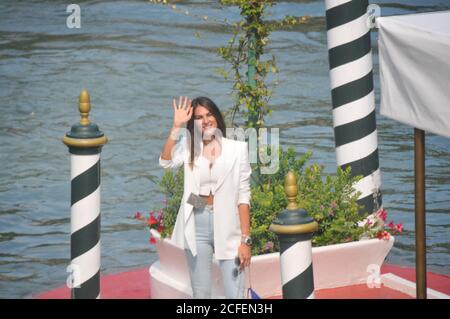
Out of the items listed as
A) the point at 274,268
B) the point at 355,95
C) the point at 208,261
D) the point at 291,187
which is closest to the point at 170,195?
the point at 274,268

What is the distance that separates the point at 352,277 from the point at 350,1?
2.20m

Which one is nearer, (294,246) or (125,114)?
(294,246)

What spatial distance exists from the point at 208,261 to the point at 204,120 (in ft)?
2.96

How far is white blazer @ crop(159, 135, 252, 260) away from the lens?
7.00 meters

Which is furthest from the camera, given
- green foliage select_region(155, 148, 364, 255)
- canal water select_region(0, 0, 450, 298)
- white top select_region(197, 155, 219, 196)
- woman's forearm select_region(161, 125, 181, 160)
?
canal water select_region(0, 0, 450, 298)

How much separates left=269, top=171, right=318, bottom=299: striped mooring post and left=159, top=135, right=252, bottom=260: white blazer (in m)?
0.97

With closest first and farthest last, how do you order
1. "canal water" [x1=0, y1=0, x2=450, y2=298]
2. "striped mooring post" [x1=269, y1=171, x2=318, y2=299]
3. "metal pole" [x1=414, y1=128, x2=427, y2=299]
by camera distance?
"striped mooring post" [x1=269, y1=171, x2=318, y2=299], "metal pole" [x1=414, y1=128, x2=427, y2=299], "canal water" [x1=0, y1=0, x2=450, y2=298]

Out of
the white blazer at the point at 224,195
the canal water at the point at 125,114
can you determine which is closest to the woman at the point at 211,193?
the white blazer at the point at 224,195

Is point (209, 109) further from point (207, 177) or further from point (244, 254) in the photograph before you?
point (244, 254)

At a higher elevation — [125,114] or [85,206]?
[85,206]

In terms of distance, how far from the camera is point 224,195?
7012mm

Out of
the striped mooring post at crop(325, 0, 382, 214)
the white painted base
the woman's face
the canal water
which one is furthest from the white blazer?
the striped mooring post at crop(325, 0, 382, 214)

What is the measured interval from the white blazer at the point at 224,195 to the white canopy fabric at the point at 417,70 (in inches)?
38.2

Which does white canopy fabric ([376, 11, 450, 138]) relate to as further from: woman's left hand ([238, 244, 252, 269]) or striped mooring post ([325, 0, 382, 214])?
striped mooring post ([325, 0, 382, 214])
